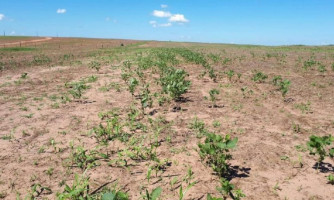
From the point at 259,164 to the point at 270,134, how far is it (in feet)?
4.70

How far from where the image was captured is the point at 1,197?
3.41 meters

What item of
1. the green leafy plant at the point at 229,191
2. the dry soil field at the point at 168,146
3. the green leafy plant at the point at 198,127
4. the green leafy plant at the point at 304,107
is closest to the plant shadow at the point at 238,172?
the dry soil field at the point at 168,146

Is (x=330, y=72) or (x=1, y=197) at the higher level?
(x=330, y=72)

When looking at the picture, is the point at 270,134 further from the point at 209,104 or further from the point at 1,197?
the point at 1,197

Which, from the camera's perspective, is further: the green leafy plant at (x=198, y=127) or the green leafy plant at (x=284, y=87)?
the green leafy plant at (x=284, y=87)

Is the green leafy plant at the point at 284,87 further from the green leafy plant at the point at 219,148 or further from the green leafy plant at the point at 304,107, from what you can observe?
the green leafy plant at the point at 219,148

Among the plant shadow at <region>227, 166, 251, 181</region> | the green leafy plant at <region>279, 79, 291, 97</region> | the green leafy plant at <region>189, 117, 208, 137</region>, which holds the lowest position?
the plant shadow at <region>227, 166, 251, 181</region>

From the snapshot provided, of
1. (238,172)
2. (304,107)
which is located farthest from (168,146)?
(304,107)

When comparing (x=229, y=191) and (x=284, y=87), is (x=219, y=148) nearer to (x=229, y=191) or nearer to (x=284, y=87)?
(x=229, y=191)

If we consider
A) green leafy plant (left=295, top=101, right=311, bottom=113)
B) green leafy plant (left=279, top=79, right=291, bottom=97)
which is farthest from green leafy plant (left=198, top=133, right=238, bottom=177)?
green leafy plant (left=279, top=79, right=291, bottom=97)

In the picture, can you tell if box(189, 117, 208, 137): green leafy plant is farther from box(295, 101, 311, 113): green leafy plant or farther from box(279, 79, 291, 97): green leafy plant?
box(279, 79, 291, 97): green leafy plant

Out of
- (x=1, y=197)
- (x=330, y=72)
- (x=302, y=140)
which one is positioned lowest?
(x=1, y=197)

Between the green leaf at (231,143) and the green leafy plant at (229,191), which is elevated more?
the green leaf at (231,143)

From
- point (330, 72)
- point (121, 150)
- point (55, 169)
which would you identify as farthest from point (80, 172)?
point (330, 72)
